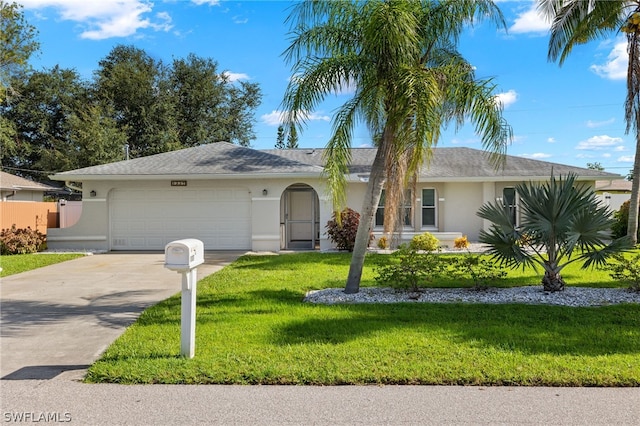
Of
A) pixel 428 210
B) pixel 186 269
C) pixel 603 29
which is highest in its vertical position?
pixel 603 29

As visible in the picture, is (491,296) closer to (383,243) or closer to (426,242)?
(426,242)

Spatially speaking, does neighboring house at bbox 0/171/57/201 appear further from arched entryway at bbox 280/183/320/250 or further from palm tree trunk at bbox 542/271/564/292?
palm tree trunk at bbox 542/271/564/292

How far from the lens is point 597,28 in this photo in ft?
49.1

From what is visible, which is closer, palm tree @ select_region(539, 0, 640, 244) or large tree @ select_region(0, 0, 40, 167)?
palm tree @ select_region(539, 0, 640, 244)

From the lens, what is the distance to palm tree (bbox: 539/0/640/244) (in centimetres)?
1424

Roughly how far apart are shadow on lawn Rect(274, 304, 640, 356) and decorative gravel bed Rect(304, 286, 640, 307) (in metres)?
0.44

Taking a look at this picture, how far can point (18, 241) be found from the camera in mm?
15680

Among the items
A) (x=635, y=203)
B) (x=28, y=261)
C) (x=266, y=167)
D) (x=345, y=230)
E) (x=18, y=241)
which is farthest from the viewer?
(x=266, y=167)

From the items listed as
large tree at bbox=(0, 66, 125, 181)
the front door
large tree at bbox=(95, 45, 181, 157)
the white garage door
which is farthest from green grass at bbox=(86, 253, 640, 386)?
large tree at bbox=(95, 45, 181, 157)

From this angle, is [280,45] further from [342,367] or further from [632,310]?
[632,310]

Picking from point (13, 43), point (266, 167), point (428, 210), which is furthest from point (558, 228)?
point (13, 43)

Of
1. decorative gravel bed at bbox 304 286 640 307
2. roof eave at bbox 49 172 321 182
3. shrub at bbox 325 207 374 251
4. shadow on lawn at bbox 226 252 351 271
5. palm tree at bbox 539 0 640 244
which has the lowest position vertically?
decorative gravel bed at bbox 304 286 640 307

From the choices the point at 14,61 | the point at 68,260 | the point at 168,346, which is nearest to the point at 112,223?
the point at 68,260

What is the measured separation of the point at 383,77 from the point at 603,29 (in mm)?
11510
